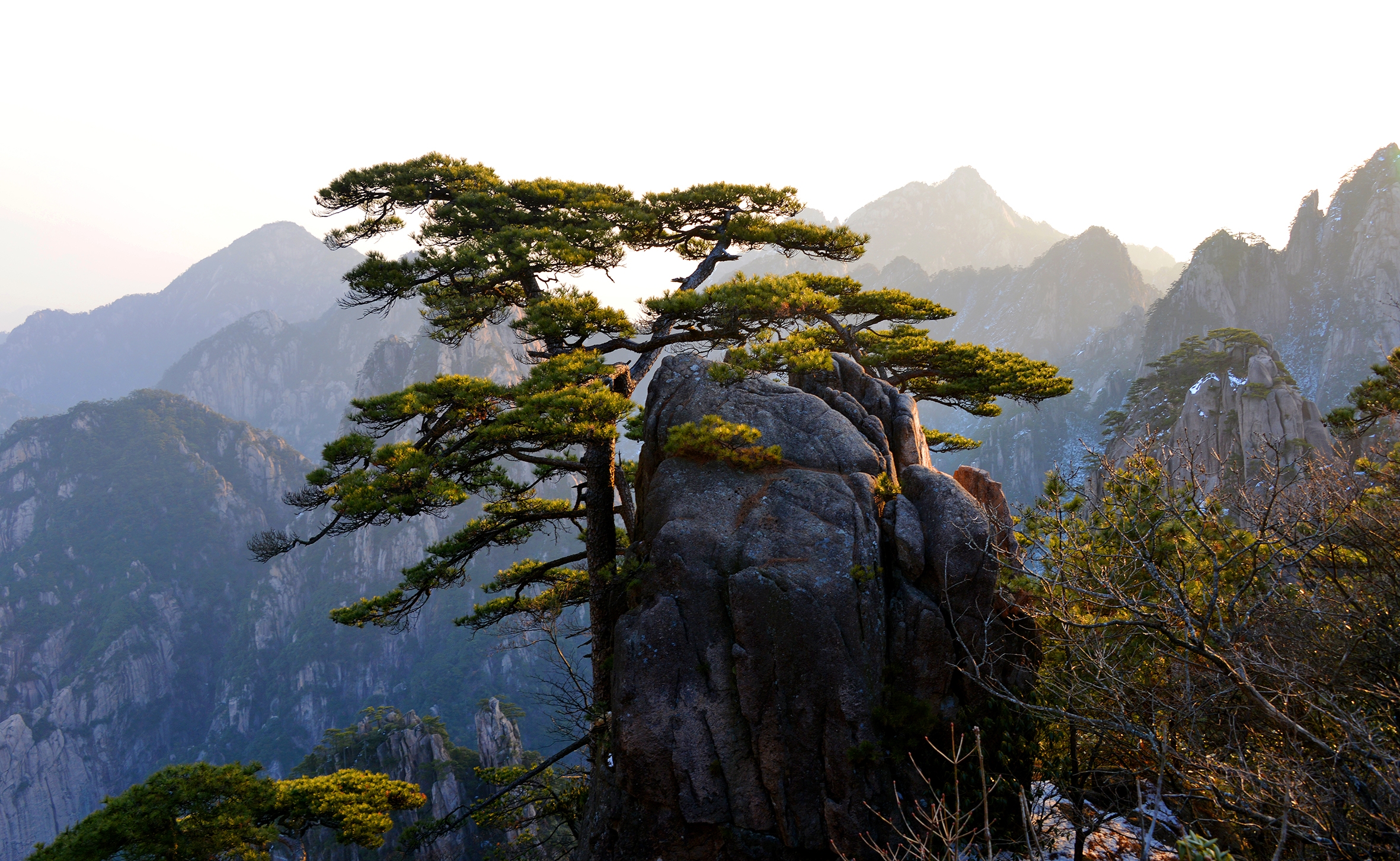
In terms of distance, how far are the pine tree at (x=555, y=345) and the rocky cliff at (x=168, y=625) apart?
3192 inches

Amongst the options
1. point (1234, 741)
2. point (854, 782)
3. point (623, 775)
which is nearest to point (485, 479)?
point (623, 775)

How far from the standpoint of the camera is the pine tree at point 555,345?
417 inches

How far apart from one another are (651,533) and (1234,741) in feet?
23.9

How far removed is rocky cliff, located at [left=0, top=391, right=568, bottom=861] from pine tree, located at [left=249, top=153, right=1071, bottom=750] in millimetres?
81078

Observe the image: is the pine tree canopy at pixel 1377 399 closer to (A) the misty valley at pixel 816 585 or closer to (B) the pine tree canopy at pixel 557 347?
(A) the misty valley at pixel 816 585

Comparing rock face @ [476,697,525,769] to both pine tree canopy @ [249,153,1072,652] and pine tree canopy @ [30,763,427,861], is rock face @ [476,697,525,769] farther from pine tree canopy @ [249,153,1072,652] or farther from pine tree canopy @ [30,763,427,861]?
pine tree canopy @ [249,153,1072,652]

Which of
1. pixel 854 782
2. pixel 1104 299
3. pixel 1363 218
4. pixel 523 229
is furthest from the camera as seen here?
pixel 1104 299

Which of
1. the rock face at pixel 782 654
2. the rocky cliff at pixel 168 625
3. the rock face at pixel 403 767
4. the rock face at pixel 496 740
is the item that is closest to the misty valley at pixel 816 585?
the rock face at pixel 782 654

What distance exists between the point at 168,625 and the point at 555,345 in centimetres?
14748

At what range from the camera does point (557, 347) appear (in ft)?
41.5

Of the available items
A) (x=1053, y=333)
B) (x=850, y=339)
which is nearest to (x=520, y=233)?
(x=850, y=339)

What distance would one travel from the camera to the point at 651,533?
406 inches

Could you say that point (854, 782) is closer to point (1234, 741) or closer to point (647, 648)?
point (647, 648)

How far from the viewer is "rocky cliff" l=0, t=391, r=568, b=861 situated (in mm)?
102688
